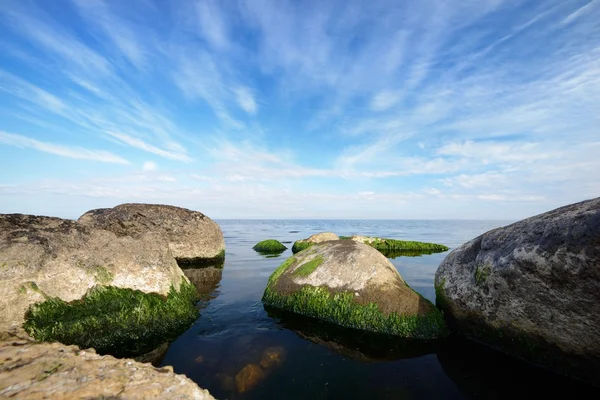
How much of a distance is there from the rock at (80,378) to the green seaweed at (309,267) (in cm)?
518

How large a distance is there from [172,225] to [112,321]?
952 cm

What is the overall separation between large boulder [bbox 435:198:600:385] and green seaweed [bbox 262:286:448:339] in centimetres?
71

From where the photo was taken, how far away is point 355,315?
286 inches

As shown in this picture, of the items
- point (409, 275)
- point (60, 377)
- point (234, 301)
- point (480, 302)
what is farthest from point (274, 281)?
point (409, 275)

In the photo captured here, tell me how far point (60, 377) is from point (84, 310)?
3.58 meters

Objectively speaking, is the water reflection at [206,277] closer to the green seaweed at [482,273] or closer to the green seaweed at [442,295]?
the green seaweed at [442,295]

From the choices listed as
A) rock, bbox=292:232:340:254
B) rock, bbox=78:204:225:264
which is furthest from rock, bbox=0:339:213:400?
rock, bbox=292:232:340:254

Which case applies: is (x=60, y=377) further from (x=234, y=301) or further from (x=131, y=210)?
(x=131, y=210)

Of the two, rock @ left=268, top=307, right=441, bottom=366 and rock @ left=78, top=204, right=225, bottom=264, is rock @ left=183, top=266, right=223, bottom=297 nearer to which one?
rock @ left=78, top=204, right=225, bottom=264

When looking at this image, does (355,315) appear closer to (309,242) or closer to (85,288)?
(85,288)

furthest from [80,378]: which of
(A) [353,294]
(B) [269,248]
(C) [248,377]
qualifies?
(B) [269,248]

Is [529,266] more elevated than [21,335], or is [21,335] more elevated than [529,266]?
[529,266]

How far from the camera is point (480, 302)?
19.7 feet

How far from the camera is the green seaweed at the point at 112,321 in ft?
19.3
